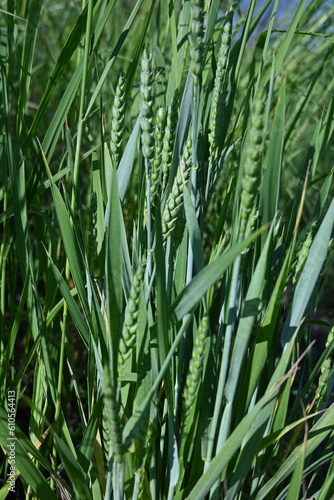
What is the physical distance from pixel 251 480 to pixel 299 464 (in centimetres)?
16

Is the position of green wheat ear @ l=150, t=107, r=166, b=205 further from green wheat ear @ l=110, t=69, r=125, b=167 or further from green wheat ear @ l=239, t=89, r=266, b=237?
green wheat ear @ l=239, t=89, r=266, b=237

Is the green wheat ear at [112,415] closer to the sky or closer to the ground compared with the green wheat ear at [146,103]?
closer to the ground

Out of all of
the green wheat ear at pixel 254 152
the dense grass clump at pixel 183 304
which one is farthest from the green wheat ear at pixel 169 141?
the green wheat ear at pixel 254 152

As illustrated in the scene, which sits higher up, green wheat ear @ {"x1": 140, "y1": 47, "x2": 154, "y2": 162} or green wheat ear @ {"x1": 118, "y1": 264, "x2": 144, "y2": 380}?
green wheat ear @ {"x1": 140, "y1": 47, "x2": 154, "y2": 162}

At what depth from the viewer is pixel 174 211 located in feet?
1.74

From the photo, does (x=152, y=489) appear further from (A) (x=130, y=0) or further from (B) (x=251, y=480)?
(A) (x=130, y=0)

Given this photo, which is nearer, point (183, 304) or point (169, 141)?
point (183, 304)

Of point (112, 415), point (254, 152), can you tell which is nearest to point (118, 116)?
point (254, 152)

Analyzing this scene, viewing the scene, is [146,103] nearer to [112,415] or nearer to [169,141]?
[169,141]

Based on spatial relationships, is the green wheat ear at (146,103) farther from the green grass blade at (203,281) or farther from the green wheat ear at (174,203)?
the green grass blade at (203,281)

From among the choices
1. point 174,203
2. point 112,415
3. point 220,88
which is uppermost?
point 220,88

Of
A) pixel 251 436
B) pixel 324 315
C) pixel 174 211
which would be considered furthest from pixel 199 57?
pixel 324 315

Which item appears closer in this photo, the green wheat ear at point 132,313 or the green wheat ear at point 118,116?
the green wheat ear at point 132,313

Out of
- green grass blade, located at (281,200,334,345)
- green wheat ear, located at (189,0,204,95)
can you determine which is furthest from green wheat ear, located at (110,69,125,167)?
green grass blade, located at (281,200,334,345)
